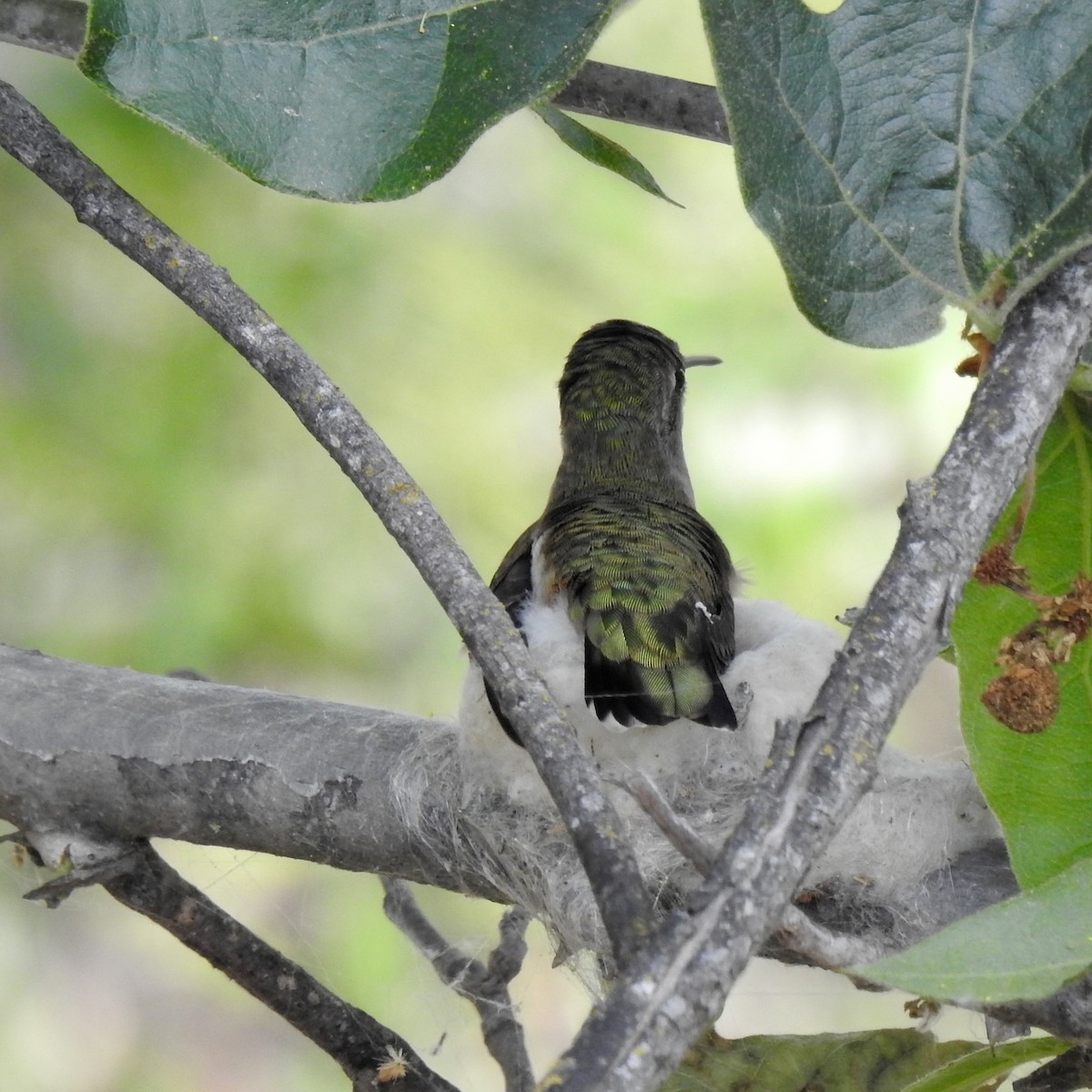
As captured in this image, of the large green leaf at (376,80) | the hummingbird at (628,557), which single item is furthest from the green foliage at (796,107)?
the hummingbird at (628,557)

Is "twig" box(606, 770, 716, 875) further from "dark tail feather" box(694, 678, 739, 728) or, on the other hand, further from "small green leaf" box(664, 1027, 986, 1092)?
"dark tail feather" box(694, 678, 739, 728)

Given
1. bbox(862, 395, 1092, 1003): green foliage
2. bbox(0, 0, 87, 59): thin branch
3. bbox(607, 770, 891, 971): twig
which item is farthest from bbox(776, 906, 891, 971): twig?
bbox(0, 0, 87, 59): thin branch

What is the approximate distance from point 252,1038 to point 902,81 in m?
2.03

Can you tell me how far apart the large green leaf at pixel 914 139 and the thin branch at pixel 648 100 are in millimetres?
236

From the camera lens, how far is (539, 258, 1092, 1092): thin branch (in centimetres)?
38

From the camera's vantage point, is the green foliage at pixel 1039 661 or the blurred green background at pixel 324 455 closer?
the green foliage at pixel 1039 661

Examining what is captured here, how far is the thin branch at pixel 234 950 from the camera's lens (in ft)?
3.23

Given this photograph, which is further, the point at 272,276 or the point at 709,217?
the point at 709,217

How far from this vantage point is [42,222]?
2.26 metres

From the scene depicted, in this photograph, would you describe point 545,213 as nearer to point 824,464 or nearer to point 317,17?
point 824,464

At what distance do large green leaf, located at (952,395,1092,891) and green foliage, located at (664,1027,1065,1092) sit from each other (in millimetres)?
277

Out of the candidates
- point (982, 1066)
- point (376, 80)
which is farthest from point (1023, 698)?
point (376, 80)

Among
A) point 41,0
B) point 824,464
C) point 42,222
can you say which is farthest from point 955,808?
point 42,222

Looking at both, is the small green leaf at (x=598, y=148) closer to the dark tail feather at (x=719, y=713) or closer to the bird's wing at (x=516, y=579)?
the dark tail feather at (x=719, y=713)
